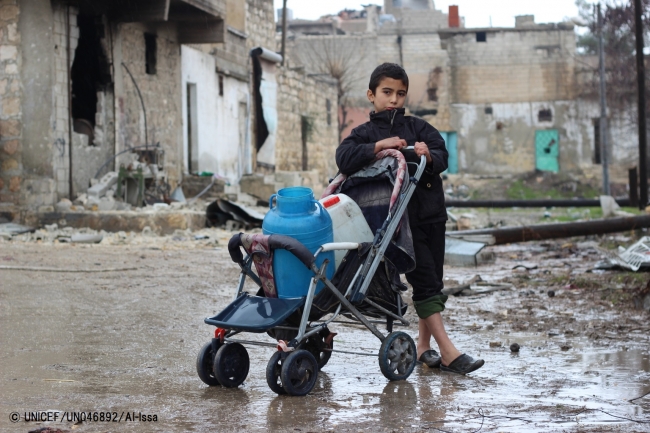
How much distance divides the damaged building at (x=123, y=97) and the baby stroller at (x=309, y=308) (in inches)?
381

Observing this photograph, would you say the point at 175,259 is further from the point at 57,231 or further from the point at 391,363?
the point at 391,363

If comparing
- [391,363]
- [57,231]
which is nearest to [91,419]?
[391,363]

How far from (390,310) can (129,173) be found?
10.5m

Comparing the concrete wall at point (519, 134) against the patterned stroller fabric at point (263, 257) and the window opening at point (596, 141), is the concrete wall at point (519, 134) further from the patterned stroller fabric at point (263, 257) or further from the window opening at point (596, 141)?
the patterned stroller fabric at point (263, 257)

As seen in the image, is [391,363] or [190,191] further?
[190,191]

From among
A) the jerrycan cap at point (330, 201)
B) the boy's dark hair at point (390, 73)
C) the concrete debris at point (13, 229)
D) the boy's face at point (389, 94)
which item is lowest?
the concrete debris at point (13, 229)

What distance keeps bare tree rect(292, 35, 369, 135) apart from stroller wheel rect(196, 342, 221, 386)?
40.0m

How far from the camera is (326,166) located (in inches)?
1151

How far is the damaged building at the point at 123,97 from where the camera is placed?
12.9 meters

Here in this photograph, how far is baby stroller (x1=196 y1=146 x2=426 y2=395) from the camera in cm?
364

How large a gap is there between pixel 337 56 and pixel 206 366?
41155mm

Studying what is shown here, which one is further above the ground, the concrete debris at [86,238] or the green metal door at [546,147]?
the green metal door at [546,147]

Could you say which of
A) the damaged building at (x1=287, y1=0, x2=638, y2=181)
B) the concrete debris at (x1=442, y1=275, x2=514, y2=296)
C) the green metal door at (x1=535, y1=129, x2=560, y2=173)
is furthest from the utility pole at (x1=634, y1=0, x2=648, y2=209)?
the green metal door at (x1=535, y1=129, x2=560, y2=173)

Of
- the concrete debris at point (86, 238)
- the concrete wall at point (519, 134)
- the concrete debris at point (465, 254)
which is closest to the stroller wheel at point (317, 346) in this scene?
→ the concrete debris at point (465, 254)
